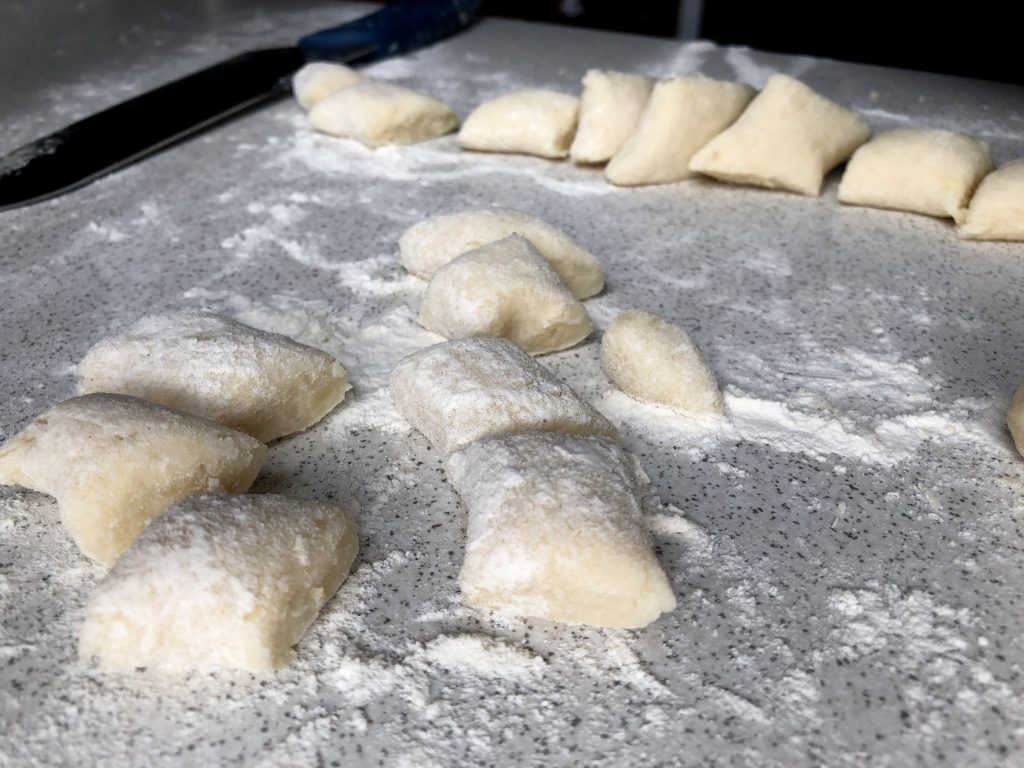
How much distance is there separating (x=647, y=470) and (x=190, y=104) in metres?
1.25

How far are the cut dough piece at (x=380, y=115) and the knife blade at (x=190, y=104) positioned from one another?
21cm

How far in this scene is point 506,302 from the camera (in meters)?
1.13

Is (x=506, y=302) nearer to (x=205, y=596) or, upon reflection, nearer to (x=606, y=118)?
(x=205, y=596)

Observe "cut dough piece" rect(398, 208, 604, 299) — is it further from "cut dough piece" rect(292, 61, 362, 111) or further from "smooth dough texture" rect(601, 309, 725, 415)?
"cut dough piece" rect(292, 61, 362, 111)

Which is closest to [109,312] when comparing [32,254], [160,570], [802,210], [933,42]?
[32,254]

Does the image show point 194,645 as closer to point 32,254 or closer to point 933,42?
point 32,254

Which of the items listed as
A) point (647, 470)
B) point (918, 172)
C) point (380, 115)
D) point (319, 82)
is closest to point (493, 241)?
point (647, 470)

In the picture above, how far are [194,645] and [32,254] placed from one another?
86 cm

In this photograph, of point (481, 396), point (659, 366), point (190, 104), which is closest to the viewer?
point (481, 396)

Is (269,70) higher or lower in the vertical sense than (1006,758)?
higher

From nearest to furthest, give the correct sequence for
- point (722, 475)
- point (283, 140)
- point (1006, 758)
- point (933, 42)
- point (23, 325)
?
point (1006, 758) → point (722, 475) → point (23, 325) → point (283, 140) → point (933, 42)

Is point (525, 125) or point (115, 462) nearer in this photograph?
point (115, 462)

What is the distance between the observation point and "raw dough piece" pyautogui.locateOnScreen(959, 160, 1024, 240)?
142 cm

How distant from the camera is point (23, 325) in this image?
4.00 ft
